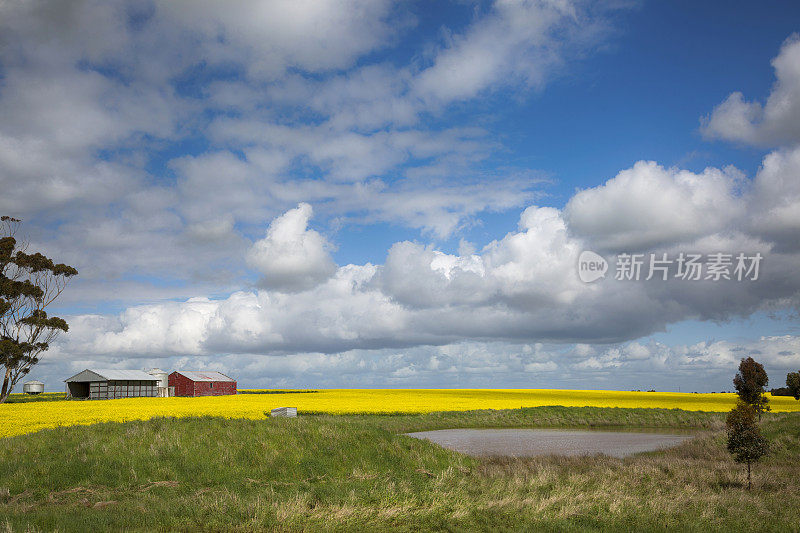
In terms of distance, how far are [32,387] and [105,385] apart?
49.0 metres

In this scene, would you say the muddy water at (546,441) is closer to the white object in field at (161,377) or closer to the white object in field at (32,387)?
the white object in field at (161,377)

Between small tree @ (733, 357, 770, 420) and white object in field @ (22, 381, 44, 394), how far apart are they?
140666mm

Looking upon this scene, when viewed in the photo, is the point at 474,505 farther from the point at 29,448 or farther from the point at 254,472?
the point at 29,448

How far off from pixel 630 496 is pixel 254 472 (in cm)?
1371

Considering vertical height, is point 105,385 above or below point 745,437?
below

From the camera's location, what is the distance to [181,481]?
1973 centimetres

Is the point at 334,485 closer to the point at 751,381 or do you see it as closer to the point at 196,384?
the point at 751,381

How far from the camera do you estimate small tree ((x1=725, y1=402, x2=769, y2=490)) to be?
76.6 feet

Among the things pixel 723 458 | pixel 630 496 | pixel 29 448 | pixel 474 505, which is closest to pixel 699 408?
pixel 723 458

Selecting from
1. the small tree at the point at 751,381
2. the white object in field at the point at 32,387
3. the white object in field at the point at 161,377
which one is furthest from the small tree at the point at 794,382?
the white object in field at the point at 32,387

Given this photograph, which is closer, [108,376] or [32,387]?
[108,376]

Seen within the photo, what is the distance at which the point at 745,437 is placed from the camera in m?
23.8

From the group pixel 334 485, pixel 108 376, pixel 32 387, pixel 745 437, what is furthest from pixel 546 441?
pixel 32 387

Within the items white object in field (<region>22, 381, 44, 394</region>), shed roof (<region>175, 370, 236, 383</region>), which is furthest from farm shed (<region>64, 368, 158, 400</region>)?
white object in field (<region>22, 381, 44, 394</region>)
